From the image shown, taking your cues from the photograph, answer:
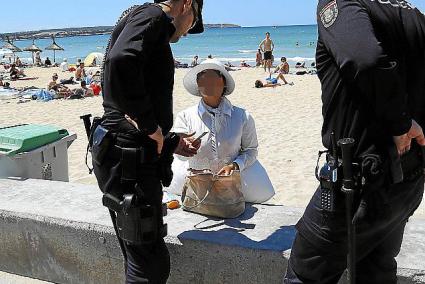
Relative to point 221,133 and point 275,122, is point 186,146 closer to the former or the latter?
point 221,133

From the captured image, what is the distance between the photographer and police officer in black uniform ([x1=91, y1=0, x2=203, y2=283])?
82.0 inches

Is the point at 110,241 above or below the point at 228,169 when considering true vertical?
below

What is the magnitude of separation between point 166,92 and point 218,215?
3.22ft

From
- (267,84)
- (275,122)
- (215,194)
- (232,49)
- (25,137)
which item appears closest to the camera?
(215,194)

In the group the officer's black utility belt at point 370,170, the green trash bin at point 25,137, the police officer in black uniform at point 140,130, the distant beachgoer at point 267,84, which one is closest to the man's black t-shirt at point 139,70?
the police officer in black uniform at point 140,130

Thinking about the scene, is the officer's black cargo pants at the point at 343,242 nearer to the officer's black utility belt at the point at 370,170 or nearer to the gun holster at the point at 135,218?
the officer's black utility belt at the point at 370,170

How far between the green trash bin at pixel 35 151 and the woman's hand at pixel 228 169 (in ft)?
5.15

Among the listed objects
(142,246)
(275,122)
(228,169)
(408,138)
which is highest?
→ (408,138)

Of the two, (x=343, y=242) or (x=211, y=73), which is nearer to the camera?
(x=343, y=242)

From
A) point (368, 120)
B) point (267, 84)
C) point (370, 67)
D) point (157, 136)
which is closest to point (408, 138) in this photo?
point (368, 120)

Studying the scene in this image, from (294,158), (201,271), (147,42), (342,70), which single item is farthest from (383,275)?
(294,158)

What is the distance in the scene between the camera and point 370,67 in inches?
63.7

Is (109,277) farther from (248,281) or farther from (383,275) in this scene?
(383,275)

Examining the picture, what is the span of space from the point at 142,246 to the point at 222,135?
1333 millimetres
